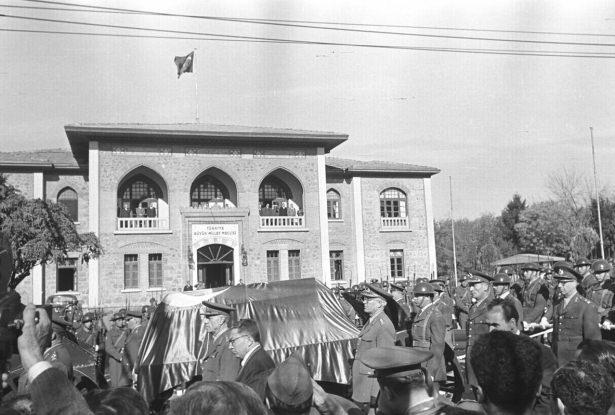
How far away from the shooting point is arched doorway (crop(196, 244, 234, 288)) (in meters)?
32.8

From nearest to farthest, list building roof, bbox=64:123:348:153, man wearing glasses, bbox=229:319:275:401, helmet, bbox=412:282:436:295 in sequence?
man wearing glasses, bbox=229:319:275:401, helmet, bbox=412:282:436:295, building roof, bbox=64:123:348:153

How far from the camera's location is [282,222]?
3438 centimetres

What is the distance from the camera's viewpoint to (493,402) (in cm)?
279

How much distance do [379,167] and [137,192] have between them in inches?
584

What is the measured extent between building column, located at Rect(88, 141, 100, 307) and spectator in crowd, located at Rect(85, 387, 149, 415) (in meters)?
28.5

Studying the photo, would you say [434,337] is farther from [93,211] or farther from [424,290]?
[93,211]

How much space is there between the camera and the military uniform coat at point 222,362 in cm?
669

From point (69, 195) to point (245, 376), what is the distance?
30348 millimetres

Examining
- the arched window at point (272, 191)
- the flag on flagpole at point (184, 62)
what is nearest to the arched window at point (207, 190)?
the arched window at point (272, 191)

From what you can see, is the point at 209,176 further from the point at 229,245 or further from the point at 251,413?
the point at 251,413

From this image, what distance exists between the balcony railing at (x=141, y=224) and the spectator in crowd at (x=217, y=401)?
99.2 ft

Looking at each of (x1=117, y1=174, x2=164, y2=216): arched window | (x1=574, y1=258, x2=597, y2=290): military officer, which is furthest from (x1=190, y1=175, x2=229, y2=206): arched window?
(x1=574, y1=258, x2=597, y2=290): military officer

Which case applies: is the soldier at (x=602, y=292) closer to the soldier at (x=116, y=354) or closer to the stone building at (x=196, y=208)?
the soldier at (x=116, y=354)

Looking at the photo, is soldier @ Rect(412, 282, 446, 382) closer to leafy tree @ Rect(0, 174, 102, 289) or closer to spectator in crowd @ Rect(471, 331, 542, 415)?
spectator in crowd @ Rect(471, 331, 542, 415)
